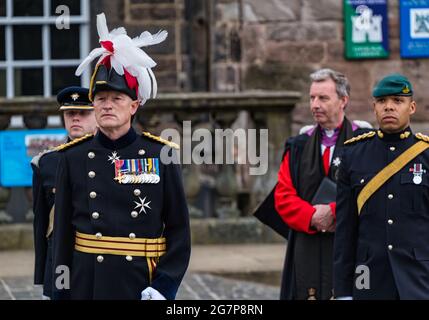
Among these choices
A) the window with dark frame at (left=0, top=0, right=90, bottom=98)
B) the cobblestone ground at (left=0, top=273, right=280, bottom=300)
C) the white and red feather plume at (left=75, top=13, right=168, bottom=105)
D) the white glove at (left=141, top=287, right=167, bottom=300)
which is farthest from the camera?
the window with dark frame at (left=0, top=0, right=90, bottom=98)

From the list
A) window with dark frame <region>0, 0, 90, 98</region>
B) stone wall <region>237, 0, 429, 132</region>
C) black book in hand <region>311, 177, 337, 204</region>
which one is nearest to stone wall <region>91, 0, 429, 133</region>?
stone wall <region>237, 0, 429, 132</region>

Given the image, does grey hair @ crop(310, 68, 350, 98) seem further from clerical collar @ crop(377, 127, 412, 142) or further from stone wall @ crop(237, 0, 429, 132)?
stone wall @ crop(237, 0, 429, 132)

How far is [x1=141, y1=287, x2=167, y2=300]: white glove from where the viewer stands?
20.1ft

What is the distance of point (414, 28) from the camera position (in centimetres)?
1423

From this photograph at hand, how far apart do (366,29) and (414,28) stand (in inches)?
20.3

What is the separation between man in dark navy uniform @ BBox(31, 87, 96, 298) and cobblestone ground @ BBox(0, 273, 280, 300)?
99.1 inches

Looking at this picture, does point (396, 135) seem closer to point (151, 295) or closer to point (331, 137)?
point (331, 137)

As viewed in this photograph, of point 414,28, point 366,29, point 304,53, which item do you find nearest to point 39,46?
point 304,53

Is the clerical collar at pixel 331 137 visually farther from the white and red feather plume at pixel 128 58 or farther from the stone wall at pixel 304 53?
the stone wall at pixel 304 53

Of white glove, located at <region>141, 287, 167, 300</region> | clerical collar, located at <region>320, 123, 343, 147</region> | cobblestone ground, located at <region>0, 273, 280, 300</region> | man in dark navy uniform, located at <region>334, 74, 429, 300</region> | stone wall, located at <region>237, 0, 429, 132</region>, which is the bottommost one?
cobblestone ground, located at <region>0, 273, 280, 300</region>

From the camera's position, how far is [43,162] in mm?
7695

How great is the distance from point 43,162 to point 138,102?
4.79 feet
